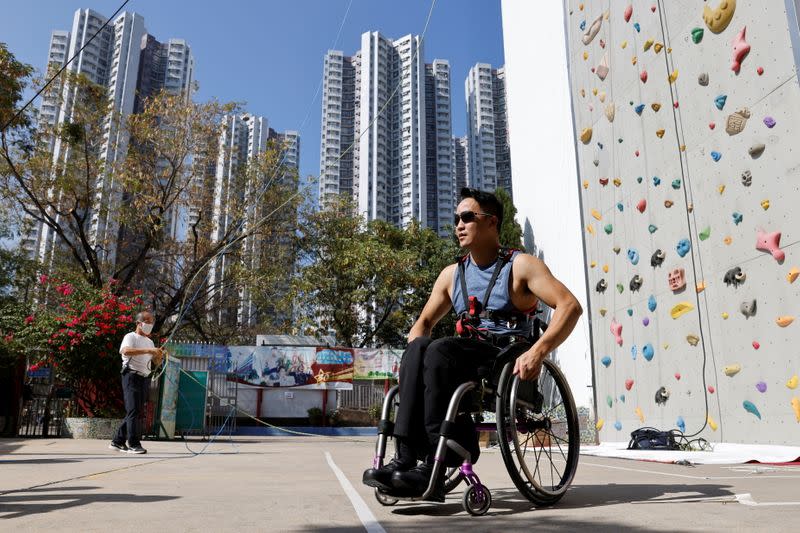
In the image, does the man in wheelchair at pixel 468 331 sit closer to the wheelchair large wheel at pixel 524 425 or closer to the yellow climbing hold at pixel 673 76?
the wheelchair large wheel at pixel 524 425

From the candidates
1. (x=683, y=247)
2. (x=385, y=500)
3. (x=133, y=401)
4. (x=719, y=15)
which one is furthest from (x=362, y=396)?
(x=385, y=500)

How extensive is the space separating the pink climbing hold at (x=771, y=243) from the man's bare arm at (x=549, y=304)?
14.1 ft

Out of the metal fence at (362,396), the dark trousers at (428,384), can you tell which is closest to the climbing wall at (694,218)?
the dark trousers at (428,384)

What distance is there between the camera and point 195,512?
2.13 metres

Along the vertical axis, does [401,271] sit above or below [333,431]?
above

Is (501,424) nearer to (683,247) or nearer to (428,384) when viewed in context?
(428,384)

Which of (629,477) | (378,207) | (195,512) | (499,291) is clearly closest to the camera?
(195,512)

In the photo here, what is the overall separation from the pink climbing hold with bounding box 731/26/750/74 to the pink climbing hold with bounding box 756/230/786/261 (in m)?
1.78

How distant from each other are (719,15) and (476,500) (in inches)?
259

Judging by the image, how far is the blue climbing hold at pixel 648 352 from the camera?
7754 mm

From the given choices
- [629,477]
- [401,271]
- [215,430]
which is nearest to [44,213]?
[215,430]

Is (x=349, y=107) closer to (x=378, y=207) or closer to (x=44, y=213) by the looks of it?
(x=378, y=207)

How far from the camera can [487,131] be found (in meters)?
55.6

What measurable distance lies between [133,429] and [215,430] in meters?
8.76
